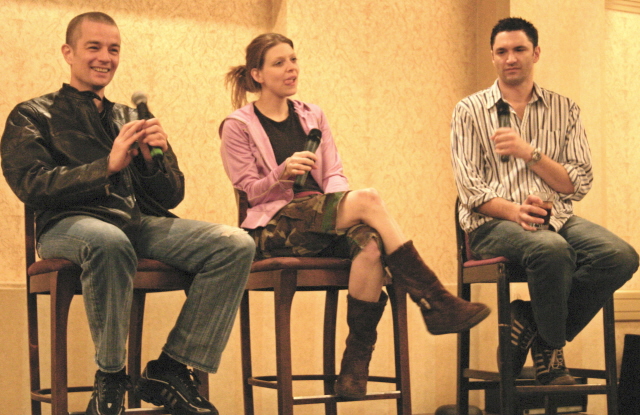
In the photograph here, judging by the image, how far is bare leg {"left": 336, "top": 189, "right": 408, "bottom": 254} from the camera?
2275 millimetres

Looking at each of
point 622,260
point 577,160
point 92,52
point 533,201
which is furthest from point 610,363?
point 92,52

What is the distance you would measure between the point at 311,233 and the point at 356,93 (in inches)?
49.6

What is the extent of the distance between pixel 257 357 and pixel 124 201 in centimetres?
124

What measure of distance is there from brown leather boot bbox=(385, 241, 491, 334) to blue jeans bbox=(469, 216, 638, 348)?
0.32m

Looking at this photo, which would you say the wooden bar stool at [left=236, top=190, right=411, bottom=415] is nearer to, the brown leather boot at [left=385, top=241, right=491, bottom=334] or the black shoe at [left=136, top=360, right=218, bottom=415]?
the brown leather boot at [left=385, top=241, right=491, bottom=334]

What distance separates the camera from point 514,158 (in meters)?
2.70

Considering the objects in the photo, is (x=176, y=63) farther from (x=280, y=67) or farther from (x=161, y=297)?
(x=161, y=297)

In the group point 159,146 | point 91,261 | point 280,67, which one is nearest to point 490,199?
point 280,67

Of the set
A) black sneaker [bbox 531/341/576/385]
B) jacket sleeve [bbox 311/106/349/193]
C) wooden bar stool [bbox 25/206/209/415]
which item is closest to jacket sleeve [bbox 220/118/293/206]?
jacket sleeve [bbox 311/106/349/193]

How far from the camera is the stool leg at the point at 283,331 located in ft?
7.23

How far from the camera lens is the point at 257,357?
318 cm

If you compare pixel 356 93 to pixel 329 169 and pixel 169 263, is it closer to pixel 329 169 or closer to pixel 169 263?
pixel 329 169

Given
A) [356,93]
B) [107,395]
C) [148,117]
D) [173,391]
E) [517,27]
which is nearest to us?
[107,395]

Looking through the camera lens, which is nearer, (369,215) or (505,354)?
(369,215)
